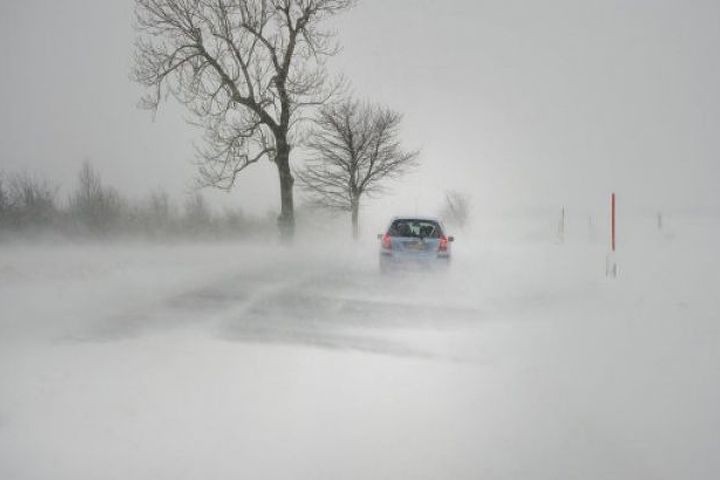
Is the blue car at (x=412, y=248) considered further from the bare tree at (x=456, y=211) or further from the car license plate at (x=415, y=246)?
the bare tree at (x=456, y=211)

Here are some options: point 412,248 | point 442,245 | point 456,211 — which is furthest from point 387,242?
point 456,211

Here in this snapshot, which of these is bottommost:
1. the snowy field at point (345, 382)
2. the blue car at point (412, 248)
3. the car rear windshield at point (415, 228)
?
the snowy field at point (345, 382)

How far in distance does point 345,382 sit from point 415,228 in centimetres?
856

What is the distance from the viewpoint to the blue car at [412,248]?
532 inches

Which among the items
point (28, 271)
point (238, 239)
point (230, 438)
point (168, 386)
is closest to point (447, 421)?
point (230, 438)

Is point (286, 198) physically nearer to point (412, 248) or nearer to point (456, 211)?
point (412, 248)

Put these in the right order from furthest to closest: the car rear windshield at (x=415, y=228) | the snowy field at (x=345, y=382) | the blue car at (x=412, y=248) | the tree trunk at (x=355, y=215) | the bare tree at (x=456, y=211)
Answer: the bare tree at (x=456, y=211) → the tree trunk at (x=355, y=215) → the car rear windshield at (x=415, y=228) → the blue car at (x=412, y=248) → the snowy field at (x=345, y=382)

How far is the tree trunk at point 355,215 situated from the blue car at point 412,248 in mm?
18931

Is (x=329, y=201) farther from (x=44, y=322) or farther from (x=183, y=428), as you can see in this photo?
(x=183, y=428)

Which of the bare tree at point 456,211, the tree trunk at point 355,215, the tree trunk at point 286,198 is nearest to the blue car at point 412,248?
the tree trunk at point 286,198

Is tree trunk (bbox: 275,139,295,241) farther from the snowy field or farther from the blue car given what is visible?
the snowy field

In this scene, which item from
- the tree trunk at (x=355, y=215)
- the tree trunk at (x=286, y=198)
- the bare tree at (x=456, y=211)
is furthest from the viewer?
the bare tree at (x=456, y=211)

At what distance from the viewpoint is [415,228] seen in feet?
47.4

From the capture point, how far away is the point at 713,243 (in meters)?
27.4
